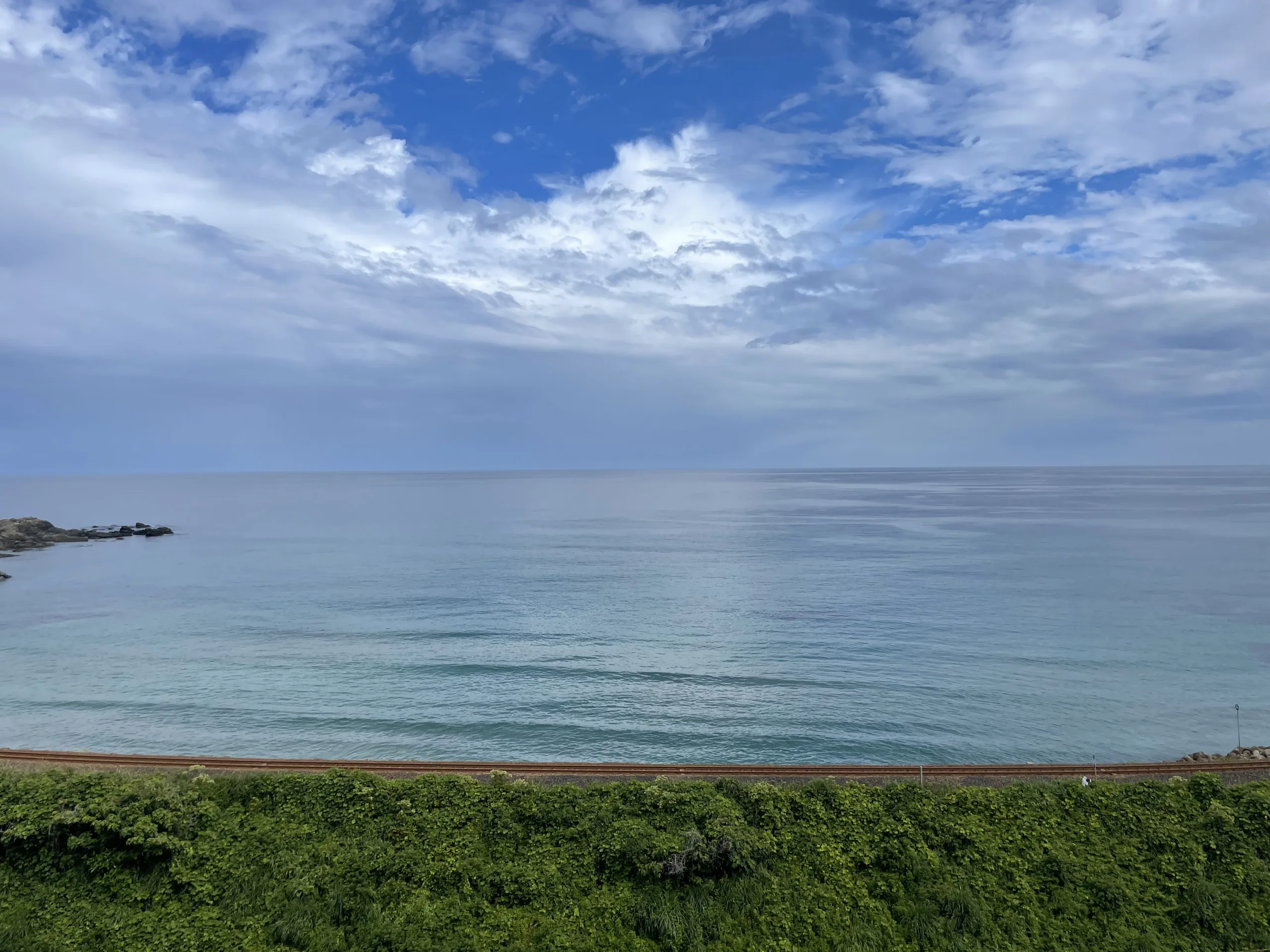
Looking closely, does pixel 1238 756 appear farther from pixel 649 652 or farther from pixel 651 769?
pixel 649 652

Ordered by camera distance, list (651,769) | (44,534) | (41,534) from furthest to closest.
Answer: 1. (44,534)
2. (41,534)
3. (651,769)

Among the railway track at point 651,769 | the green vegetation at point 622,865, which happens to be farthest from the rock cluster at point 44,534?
the green vegetation at point 622,865

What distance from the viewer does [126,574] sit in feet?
277

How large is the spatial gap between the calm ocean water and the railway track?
6.06 meters

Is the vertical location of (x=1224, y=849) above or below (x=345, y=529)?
below

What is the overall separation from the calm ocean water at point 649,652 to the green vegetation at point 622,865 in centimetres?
1101

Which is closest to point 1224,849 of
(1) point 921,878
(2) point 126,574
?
(1) point 921,878

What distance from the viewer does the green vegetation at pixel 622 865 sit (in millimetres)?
18031

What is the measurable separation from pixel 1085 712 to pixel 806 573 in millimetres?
41318

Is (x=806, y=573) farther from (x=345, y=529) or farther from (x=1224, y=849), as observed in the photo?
(x=345, y=529)

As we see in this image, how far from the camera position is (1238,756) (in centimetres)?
2847

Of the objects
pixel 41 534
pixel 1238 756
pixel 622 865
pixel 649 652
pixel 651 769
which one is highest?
pixel 41 534

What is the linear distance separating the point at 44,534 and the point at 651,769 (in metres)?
132

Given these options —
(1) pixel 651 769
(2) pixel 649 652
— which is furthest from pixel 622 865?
(2) pixel 649 652
